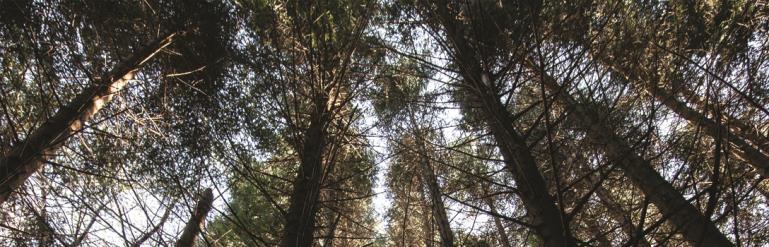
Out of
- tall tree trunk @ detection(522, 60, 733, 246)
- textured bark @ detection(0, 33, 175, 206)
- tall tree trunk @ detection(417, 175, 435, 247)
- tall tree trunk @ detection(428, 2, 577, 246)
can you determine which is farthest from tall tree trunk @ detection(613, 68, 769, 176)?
textured bark @ detection(0, 33, 175, 206)

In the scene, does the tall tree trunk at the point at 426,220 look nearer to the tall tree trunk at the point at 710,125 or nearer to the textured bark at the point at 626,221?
the textured bark at the point at 626,221

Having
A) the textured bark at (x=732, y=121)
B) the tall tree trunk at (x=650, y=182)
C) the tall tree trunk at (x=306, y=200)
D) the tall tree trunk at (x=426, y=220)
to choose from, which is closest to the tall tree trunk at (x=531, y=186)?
the tall tree trunk at (x=650, y=182)

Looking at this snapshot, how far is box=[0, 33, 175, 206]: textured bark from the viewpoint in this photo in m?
3.59

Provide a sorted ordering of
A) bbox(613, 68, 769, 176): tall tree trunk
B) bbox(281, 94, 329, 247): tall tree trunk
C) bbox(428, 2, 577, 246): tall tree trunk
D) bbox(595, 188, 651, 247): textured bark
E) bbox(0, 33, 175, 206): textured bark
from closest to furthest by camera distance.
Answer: bbox(613, 68, 769, 176): tall tree trunk
bbox(595, 188, 651, 247): textured bark
bbox(281, 94, 329, 247): tall tree trunk
bbox(428, 2, 577, 246): tall tree trunk
bbox(0, 33, 175, 206): textured bark

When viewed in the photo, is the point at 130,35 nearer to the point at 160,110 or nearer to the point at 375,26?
the point at 160,110

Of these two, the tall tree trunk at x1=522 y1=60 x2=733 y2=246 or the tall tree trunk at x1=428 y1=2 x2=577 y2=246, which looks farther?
the tall tree trunk at x1=428 y1=2 x2=577 y2=246

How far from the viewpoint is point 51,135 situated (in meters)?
4.13

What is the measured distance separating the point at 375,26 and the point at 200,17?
2642mm

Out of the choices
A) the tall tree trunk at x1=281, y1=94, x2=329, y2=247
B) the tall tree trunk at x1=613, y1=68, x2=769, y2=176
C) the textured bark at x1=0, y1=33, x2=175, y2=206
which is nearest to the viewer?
the tall tree trunk at x1=613, y1=68, x2=769, y2=176

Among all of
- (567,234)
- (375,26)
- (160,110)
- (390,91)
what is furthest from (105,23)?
(567,234)

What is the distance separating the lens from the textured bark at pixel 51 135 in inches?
141

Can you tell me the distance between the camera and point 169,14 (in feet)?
18.9

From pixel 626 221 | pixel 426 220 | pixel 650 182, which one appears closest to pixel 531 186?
pixel 626 221

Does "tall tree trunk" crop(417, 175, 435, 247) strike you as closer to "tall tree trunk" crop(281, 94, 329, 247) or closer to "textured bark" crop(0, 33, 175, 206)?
"tall tree trunk" crop(281, 94, 329, 247)
